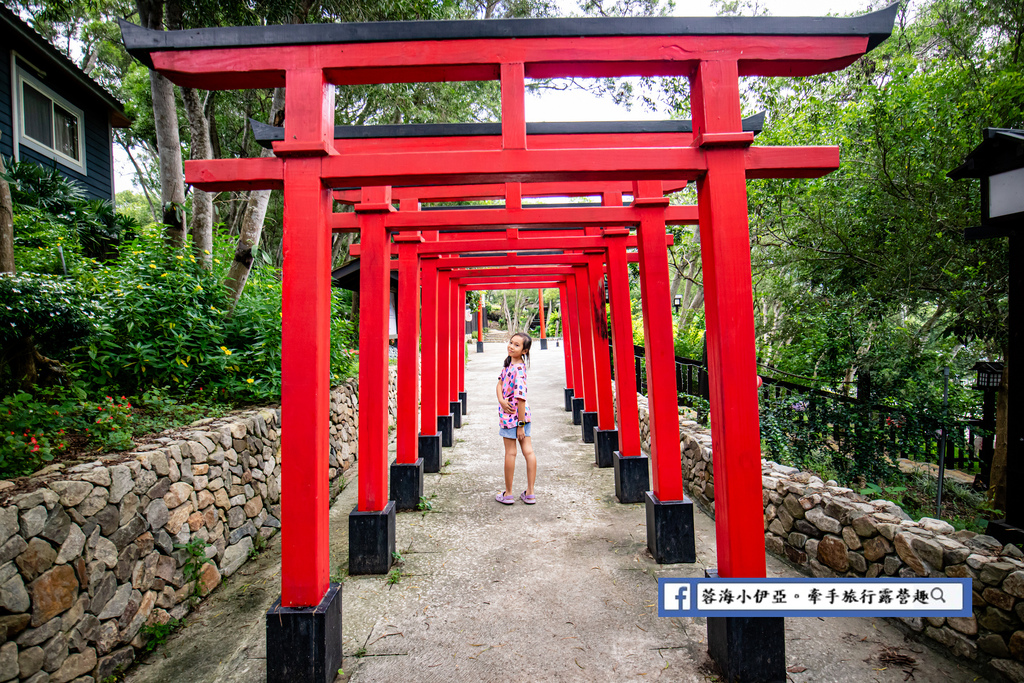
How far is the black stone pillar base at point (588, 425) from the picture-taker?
24.5 ft

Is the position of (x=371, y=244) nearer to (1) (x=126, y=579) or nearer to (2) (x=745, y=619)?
(1) (x=126, y=579)

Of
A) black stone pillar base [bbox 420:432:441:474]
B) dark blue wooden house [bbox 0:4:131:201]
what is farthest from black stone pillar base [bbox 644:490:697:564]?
dark blue wooden house [bbox 0:4:131:201]

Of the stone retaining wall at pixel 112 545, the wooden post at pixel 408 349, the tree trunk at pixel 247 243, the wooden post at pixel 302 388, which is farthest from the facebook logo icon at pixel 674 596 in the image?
the tree trunk at pixel 247 243

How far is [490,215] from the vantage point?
4711 mm

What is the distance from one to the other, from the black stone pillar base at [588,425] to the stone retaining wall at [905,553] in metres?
3.23

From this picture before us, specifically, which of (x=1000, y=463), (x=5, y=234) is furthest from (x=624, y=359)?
(x=5, y=234)

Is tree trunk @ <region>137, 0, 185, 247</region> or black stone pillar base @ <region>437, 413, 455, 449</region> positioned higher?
tree trunk @ <region>137, 0, 185, 247</region>

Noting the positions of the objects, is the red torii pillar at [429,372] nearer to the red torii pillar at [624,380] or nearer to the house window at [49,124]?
the red torii pillar at [624,380]

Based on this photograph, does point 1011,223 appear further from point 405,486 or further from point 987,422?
point 405,486

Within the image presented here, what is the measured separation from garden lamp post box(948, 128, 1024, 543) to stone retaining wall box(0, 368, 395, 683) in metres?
5.05

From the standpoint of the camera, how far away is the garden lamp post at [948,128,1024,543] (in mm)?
2963

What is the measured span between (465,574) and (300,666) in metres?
1.48

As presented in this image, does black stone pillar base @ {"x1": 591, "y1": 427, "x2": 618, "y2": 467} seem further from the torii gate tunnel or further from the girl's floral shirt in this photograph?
the torii gate tunnel

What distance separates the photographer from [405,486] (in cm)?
507
